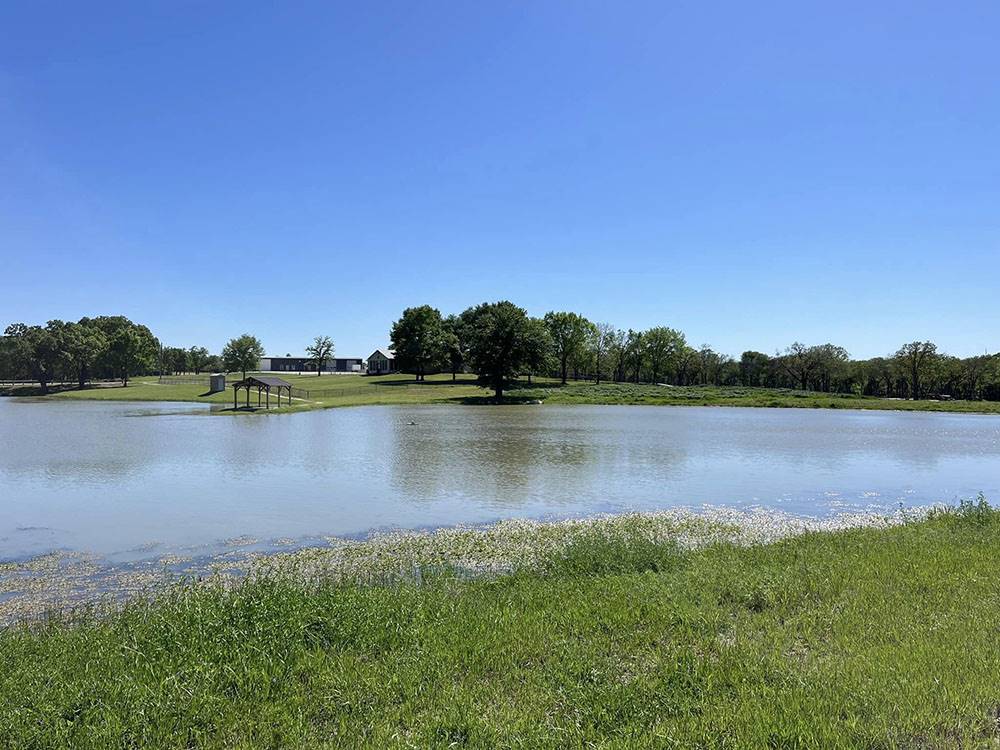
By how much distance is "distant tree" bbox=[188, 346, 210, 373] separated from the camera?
15738 centimetres

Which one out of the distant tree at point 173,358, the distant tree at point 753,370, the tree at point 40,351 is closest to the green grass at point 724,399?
the distant tree at point 753,370

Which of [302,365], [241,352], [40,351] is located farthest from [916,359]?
[302,365]

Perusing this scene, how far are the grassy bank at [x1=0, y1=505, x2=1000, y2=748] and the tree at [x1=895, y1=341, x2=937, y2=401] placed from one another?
4126 inches

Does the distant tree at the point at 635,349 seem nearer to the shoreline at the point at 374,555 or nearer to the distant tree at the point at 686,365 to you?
the distant tree at the point at 686,365

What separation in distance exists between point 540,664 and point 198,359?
17154 cm

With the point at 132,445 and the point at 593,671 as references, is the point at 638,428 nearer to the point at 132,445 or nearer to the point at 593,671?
the point at 132,445

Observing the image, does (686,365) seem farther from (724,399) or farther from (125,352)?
(125,352)

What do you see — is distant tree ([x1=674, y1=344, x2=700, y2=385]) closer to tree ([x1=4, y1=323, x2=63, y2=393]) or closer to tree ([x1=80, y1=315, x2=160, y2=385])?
tree ([x1=80, y1=315, x2=160, y2=385])

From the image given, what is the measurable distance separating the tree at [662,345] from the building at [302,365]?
95.4 meters

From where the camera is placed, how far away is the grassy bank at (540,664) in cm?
498

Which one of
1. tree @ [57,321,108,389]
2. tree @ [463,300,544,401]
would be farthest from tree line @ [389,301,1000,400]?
tree @ [57,321,108,389]

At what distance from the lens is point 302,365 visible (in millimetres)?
188750

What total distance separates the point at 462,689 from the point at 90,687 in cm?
347

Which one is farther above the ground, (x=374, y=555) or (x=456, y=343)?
(x=456, y=343)
